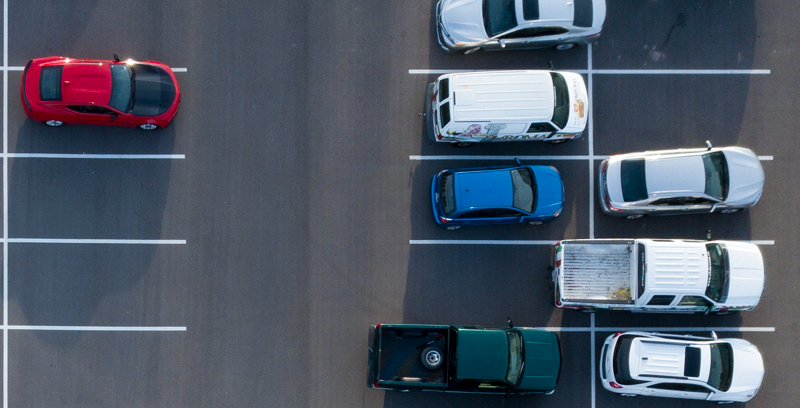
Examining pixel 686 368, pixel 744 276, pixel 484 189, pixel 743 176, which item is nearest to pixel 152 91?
pixel 484 189

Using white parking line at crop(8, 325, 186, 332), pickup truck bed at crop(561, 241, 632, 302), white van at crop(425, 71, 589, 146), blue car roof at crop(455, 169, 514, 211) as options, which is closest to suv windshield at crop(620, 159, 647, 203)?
pickup truck bed at crop(561, 241, 632, 302)

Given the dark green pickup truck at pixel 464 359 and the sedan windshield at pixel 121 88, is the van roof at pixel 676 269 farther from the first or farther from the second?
the sedan windshield at pixel 121 88

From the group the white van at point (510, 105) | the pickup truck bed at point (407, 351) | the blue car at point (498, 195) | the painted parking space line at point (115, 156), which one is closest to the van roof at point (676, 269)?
the blue car at point (498, 195)

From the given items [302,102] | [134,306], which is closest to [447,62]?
[302,102]

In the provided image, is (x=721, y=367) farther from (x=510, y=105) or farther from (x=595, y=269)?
(x=510, y=105)

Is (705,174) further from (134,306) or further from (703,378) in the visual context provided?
(134,306)

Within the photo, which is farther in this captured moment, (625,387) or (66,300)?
(66,300)
